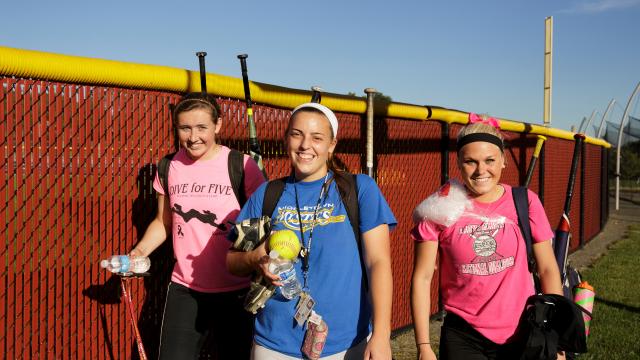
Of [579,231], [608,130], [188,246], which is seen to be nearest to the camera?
[188,246]

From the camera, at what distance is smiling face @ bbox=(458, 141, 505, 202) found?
3068 millimetres

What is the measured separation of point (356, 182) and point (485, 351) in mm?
1034

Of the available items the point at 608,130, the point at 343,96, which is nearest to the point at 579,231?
the point at 343,96

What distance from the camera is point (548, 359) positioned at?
2.80m

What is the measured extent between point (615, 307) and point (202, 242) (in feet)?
19.4

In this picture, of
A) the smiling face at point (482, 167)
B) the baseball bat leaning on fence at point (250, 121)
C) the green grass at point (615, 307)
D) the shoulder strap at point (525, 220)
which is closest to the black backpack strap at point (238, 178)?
the baseball bat leaning on fence at point (250, 121)

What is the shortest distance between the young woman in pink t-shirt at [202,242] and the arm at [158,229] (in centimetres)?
6

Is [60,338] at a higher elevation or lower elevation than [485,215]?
lower

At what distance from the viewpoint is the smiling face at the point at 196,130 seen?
333 centimetres

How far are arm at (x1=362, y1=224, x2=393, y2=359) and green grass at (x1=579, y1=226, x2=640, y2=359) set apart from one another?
11.9 ft

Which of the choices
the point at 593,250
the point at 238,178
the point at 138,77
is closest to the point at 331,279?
the point at 238,178

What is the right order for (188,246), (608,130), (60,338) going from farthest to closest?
(608,130), (60,338), (188,246)

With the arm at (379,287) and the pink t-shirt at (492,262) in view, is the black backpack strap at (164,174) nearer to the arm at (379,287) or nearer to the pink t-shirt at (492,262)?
the arm at (379,287)

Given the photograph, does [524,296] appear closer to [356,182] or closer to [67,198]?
[356,182]
